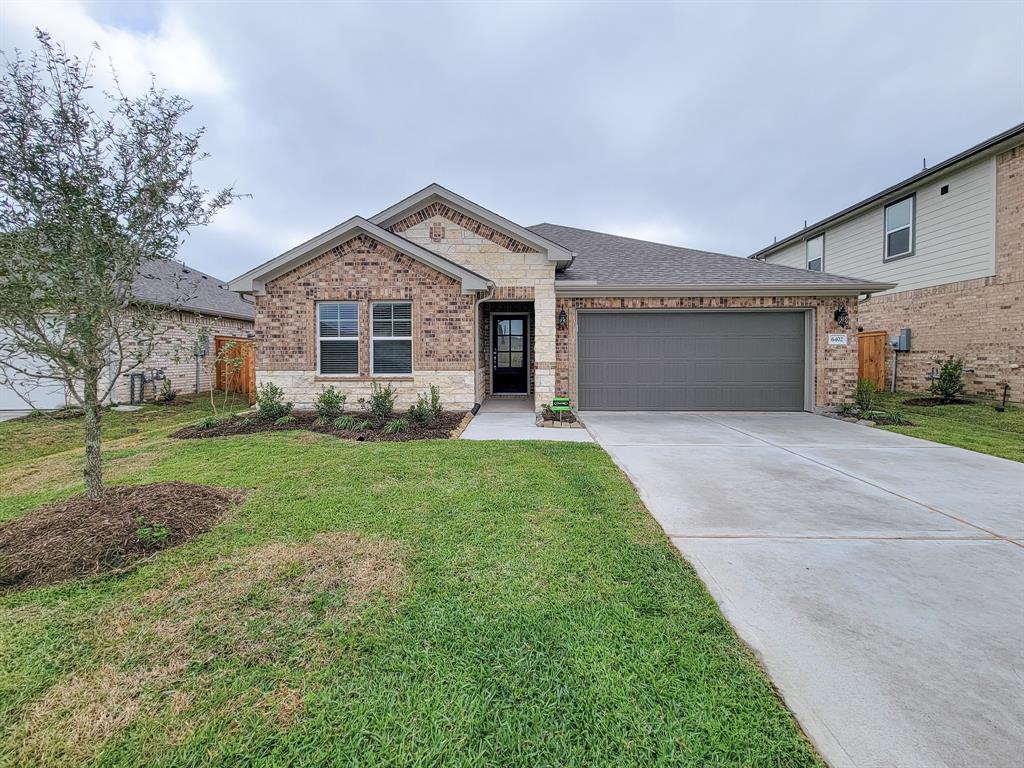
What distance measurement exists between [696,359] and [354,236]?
8.49 metres

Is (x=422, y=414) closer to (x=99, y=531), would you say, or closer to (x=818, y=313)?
(x=99, y=531)

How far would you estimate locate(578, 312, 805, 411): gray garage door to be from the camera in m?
10.8

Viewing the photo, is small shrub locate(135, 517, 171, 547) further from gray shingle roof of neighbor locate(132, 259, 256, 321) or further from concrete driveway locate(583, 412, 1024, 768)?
gray shingle roof of neighbor locate(132, 259, 256, 321)

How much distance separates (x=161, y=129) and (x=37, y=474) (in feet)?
16.7

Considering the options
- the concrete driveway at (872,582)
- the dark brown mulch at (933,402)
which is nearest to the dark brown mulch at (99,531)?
the concrete driveway at (872,582)

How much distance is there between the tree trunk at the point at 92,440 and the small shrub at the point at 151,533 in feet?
2.53

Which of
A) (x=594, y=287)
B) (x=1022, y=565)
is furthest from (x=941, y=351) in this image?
(x=1022, y=565)

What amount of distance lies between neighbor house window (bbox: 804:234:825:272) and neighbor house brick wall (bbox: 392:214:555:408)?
1338 centimetres

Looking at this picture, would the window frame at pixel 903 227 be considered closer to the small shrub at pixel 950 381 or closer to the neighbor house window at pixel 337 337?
the small shrub at pixel 950 381

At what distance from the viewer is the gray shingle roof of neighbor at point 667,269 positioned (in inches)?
409

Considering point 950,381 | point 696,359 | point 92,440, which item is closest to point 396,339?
point 92,440

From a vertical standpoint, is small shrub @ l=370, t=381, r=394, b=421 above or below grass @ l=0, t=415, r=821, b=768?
above

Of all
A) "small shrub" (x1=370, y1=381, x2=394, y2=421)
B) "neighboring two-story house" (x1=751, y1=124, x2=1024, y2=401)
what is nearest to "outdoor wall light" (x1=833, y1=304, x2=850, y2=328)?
"neighboring two-story house" (x1=751, y1=124, x2=1024, y2=401)

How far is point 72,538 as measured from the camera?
3498 mm
